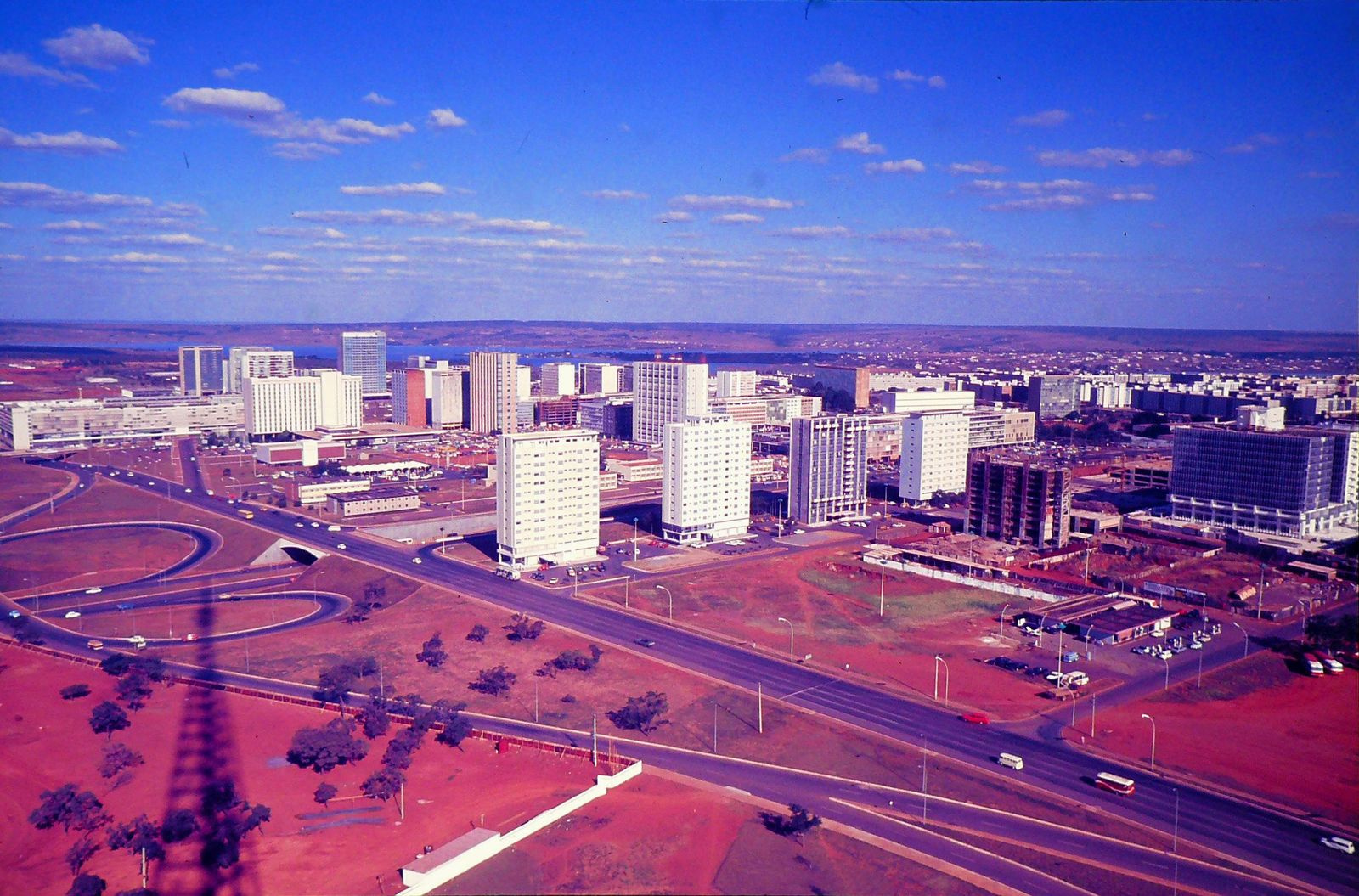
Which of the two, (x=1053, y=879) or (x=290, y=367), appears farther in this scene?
(x=290, y=367)

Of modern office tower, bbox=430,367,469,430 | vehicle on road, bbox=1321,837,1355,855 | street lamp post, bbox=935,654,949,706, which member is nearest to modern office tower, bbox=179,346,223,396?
modern office tower, bbox=430,367,469,430

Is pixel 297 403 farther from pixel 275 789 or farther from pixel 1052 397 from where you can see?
pixel 1052 397

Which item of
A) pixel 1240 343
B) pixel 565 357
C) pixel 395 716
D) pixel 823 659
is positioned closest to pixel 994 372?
pixel 1240 343

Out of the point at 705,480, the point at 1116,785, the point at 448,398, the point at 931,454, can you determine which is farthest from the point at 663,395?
the point at 1116,785

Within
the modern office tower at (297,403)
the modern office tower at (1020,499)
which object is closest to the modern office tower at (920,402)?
the modern office tower at (1020,499)

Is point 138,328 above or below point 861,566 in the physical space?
above

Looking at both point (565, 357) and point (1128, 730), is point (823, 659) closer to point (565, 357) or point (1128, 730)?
point (1128, 730)

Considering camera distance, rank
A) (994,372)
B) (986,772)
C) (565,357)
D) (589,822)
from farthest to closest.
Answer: (565,357), (994,372), (986,772), (589,822)
